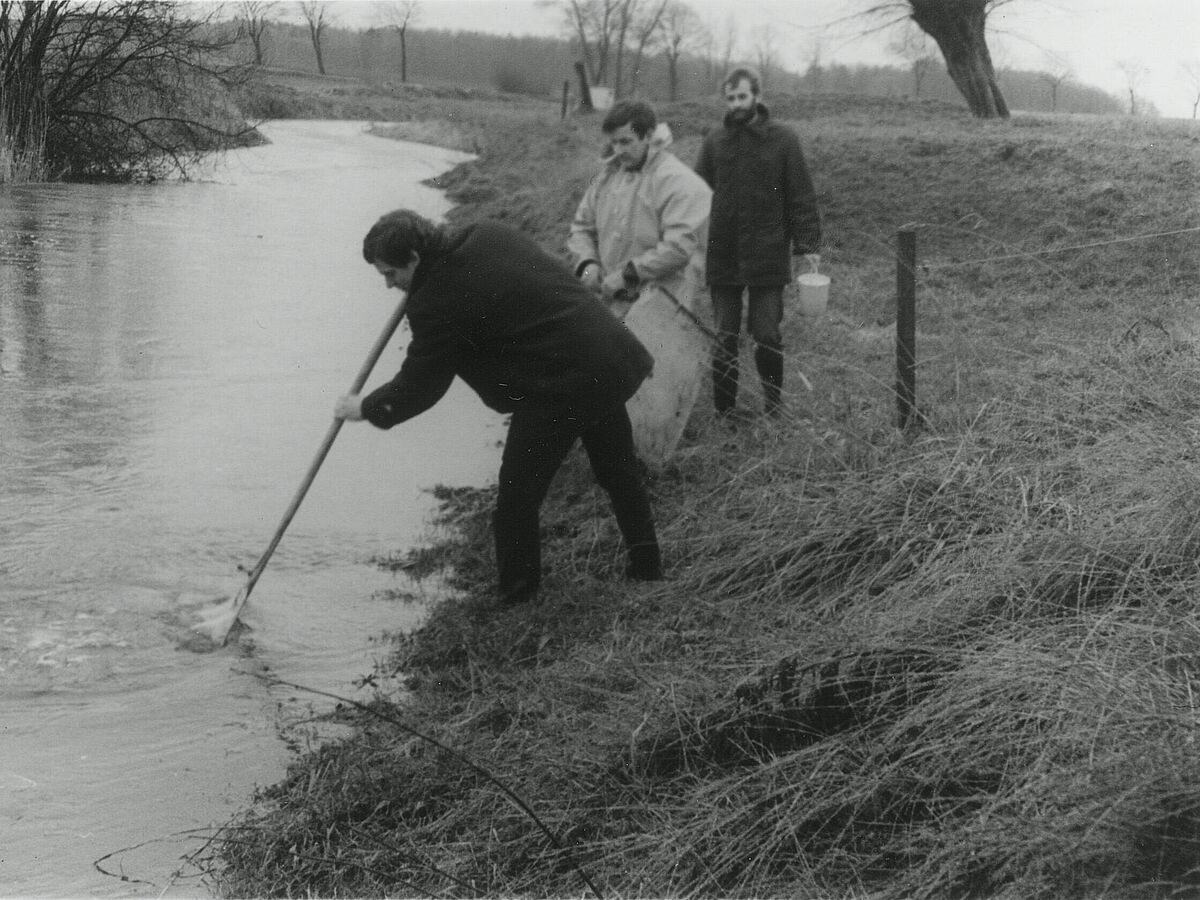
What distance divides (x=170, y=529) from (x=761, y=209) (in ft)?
10.7

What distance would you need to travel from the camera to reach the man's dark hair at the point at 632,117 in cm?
584

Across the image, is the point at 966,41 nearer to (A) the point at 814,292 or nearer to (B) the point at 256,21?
(B) the point at 256,21

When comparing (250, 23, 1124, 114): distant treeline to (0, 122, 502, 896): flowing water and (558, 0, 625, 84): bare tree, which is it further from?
(0, 122, 502, 896): flowing water

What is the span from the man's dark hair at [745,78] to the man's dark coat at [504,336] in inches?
83.7

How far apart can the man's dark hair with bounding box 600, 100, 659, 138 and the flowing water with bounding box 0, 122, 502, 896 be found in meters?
2.17

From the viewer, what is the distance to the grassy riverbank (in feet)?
9.42

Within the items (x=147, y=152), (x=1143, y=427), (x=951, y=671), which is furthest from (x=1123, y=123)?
(x=147, y=152)

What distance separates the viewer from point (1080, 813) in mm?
2652

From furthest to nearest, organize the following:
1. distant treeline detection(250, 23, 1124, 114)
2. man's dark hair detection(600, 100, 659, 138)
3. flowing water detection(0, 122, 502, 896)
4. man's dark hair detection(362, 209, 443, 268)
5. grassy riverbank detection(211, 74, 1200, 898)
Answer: distant treeline detection(250, 23, 1124, 114)
man's dark hair detection(600, 100, 659, 138)
man's dark hair detection(362, 209, 443, 268)
flowing water detection(0, 122, 502, 896)
grassy riverbank detection(211, 74, 1200, 898)

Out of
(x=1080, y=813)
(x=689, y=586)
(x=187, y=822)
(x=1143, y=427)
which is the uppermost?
(x=1143, y=427)

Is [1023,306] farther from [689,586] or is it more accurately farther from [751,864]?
[751,864]

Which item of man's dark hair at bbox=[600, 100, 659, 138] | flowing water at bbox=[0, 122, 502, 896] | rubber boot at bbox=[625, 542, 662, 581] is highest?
man's dark hair at bbox=[600, 100, 659, 138]

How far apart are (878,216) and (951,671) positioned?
338 inches

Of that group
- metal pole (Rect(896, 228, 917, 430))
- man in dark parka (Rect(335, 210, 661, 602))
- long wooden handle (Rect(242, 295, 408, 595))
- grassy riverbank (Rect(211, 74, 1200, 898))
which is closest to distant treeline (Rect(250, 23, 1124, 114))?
metal pole (Rect(896, 228, 917, 430))
